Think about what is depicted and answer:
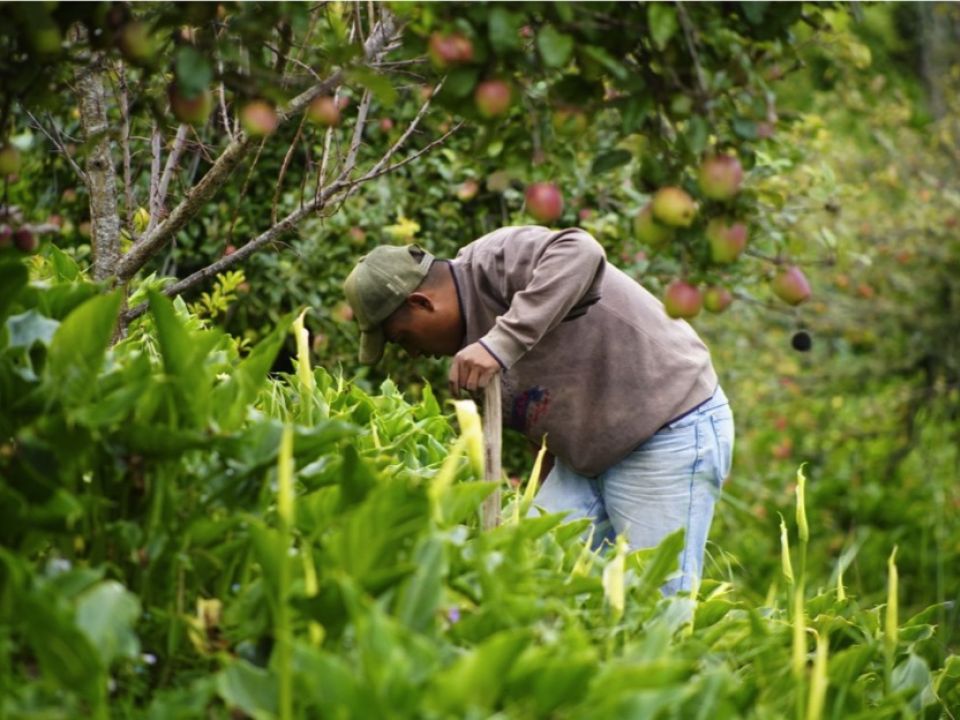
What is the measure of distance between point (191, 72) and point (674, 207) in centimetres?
74

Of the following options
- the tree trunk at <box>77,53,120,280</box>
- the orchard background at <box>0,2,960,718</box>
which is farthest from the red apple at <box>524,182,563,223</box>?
the tree trunk at <box>77,53,120,280</box>

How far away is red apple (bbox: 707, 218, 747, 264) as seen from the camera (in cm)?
201

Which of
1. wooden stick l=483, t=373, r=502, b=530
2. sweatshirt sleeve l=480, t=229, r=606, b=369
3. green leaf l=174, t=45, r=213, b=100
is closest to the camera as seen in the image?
green leaf l=174, t=45, r=213, b=100

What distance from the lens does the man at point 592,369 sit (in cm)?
354

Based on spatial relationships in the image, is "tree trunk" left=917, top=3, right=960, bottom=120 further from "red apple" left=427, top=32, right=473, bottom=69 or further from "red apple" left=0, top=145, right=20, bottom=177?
"red apple" left=0, top=145, right=20, bottom=177

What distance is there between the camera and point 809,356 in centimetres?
938

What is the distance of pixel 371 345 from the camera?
3.65 meters

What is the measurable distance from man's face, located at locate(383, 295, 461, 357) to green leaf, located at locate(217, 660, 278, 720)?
1.87 meters

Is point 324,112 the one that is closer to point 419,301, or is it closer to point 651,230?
point 651,230

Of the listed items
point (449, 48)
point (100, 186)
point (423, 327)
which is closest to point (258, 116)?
point (449, 48)

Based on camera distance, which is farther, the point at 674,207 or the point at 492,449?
the point at 492,449

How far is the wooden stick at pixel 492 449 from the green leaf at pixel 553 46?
0.83 meters

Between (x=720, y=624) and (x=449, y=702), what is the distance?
87 cm

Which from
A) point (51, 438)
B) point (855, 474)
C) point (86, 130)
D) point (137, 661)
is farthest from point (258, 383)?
point (855, 474)
